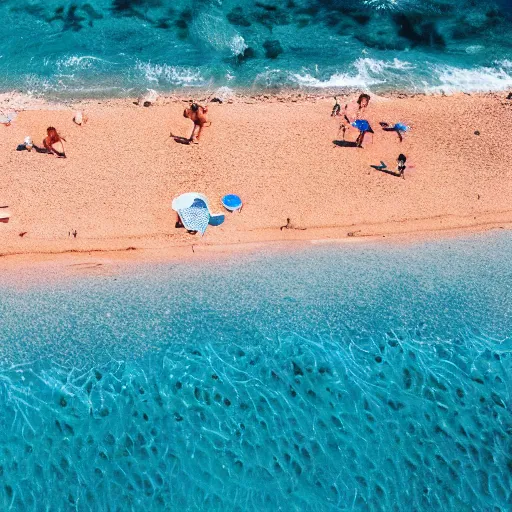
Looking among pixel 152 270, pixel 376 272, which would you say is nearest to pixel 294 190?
pixel 376 272

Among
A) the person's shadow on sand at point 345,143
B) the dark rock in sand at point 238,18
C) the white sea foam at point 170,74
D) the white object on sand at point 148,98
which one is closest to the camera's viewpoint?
the person's shadow on sand at point 345,143

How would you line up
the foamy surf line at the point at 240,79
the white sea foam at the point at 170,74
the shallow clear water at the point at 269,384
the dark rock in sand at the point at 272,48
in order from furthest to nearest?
the dark rock in sand at the point at 272,48
the white sea foam at the point at 170,74
the foamy surf line at the point at 240,79
the shallow clear water at the point at 269,384

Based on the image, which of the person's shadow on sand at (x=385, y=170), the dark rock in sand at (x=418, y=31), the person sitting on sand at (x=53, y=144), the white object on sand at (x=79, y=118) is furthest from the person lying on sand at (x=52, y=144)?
the dark rock in sand at (x=418, y=31)

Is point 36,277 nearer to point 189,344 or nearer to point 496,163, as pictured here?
point 189,344

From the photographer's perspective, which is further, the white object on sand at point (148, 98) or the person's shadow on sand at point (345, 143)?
the white object on sand at point (148, 98)

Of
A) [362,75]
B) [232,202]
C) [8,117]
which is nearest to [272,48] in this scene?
[362,75]

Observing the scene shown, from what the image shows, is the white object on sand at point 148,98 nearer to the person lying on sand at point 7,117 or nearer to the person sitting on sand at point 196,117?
the person sitting on sand at point 196,117

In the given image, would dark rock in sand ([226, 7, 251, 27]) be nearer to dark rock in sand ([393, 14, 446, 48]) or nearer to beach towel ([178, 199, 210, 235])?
dark rock in sand ([393, 14, 446, 48])

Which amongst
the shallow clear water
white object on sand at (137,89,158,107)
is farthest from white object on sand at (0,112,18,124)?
the shallow clear water
